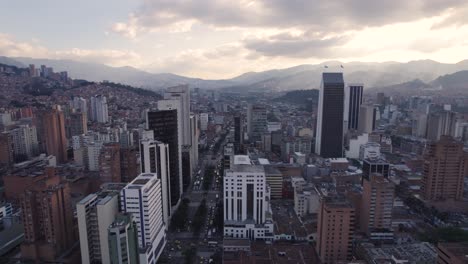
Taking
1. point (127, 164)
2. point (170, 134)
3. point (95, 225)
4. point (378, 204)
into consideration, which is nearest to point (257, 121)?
point (170, 134)

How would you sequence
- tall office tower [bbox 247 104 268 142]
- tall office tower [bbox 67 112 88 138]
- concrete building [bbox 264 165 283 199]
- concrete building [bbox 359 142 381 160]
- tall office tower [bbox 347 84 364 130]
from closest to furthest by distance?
concrete building [bbox 264 165 283 199] → concrete building [bbox 359 142 381 160] → tall office tower [bbox 67 112 88 138] → tall office tower [bbox 247 104 268 142] → tall office tower [bbox 347 84 364 130]

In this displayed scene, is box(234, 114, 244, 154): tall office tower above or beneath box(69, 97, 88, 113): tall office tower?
beneath

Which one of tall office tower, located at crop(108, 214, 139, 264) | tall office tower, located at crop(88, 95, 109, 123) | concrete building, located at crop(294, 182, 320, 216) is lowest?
concrete building, located at crop(294, 182, 320, 216)

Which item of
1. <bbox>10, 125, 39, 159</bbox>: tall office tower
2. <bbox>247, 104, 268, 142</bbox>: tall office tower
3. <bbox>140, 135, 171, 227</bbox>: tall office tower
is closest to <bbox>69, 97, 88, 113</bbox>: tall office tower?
<bbox>10, 125, 39, 159</bbox>: tall office tower

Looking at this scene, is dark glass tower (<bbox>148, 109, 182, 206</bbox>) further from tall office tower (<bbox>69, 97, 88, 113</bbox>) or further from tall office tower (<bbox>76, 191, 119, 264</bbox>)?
tall office tower (<bbox>69, 97, 88, 113</bbox>)

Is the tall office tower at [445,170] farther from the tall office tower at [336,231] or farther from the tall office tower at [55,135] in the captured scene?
the tall office tower at [55,135]

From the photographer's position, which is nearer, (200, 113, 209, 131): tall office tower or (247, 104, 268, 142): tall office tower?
(247, 104, 268, 142): tall office tower

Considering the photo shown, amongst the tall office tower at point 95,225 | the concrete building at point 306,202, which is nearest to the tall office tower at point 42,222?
the tall office tower at point 95,225
